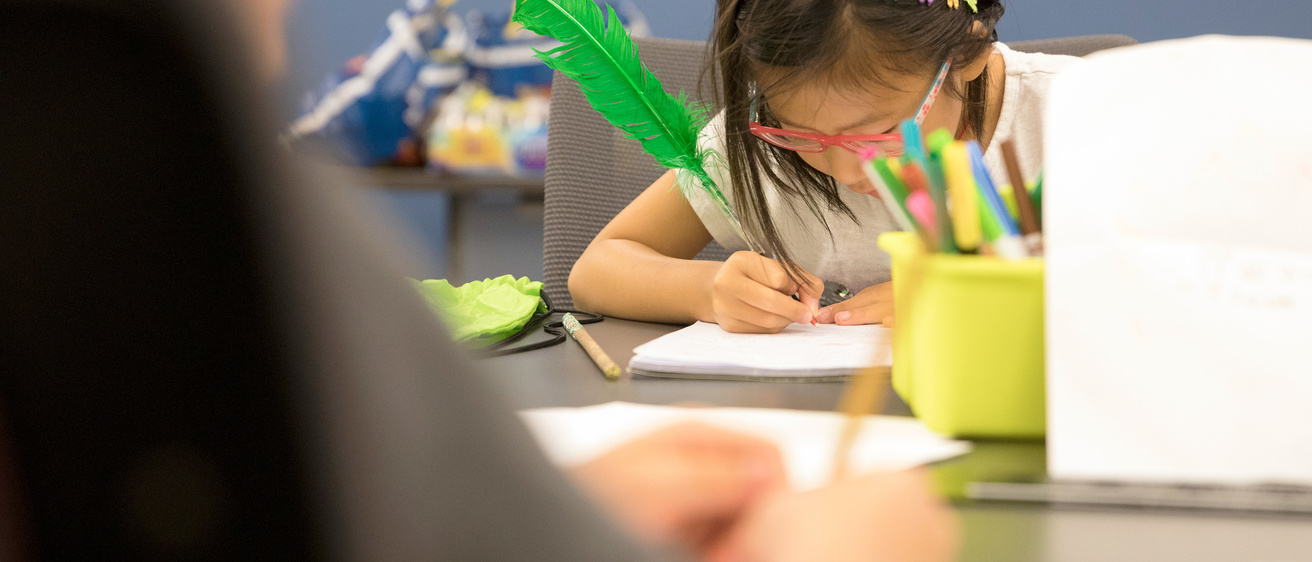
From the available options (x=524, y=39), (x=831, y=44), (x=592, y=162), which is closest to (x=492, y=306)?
(x=831, y=44)

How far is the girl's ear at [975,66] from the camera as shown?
0.83 meters

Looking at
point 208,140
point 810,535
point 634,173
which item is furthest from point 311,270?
point 634,173

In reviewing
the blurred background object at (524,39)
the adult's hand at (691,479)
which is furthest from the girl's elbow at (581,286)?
the blurred background object at (524,39)

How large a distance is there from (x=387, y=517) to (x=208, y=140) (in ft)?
0.21

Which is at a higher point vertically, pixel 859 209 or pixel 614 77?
pixel 614 77

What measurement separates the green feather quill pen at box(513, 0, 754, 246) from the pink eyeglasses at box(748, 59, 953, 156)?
0.08 metres

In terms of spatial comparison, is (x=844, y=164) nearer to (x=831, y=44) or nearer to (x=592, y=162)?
(x=831, y=44)

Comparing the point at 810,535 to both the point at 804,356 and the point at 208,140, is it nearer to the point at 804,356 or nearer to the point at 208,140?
the point at 208,140

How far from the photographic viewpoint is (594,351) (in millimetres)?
629

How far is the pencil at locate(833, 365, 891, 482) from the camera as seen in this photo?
374 mm

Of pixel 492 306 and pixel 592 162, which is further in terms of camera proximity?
pixel 592 162

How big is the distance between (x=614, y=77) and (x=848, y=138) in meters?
0.27

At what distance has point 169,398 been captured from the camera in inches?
5.1

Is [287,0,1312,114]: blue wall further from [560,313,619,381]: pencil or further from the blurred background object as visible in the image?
[560,313,619,381]: pencil
